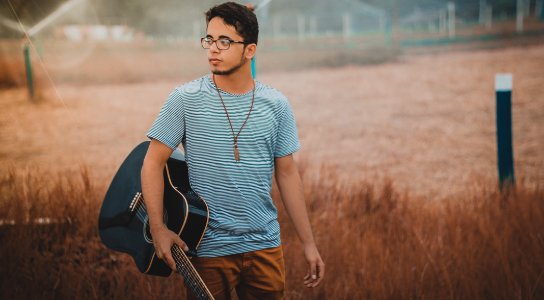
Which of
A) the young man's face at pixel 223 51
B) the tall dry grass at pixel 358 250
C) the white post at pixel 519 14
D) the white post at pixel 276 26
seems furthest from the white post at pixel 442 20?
the young man's face at pixel 223 51

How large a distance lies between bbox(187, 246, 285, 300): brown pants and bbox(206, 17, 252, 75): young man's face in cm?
49

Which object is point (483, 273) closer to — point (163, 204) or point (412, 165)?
point (163, 204)

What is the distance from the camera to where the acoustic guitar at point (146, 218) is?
146cm

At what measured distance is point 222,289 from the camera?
1549mm

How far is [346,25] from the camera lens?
691 centimetres

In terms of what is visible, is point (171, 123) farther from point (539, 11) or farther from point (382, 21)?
point (539, 11)

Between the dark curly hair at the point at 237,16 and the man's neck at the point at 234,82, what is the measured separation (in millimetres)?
93

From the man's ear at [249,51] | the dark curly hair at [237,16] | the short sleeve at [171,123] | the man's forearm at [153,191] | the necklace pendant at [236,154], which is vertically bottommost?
the man's forearm at [153,191]

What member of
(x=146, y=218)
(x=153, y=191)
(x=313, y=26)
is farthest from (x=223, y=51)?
(x=313, y=26)

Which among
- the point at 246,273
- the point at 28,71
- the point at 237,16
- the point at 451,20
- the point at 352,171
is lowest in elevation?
the point at 352,171

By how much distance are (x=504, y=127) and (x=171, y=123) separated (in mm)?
2747

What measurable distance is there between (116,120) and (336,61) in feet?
9.28

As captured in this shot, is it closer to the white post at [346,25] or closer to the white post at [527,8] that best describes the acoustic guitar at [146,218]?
the white post at [346,25]

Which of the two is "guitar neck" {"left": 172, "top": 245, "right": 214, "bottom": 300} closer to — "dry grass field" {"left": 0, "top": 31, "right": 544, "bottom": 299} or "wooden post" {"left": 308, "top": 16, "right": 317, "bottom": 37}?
"dry grass field" {"left": 0, "top": 31, "right": 544, "bottom": 299}
